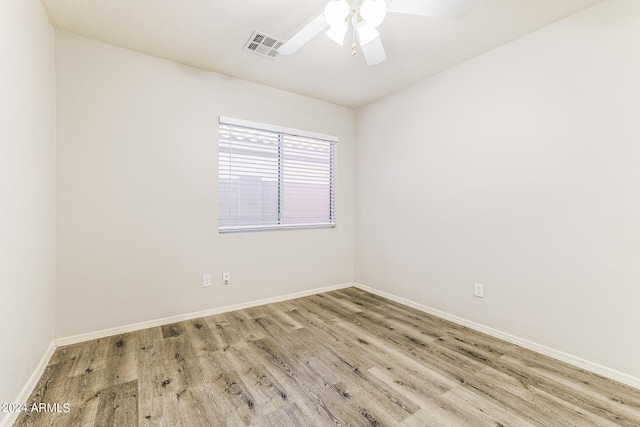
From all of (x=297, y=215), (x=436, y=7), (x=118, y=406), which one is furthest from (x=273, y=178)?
(x=118, y=406)

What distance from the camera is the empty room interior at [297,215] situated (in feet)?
5.32

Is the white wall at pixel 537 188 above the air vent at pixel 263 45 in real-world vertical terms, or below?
below

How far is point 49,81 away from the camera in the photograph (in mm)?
2086

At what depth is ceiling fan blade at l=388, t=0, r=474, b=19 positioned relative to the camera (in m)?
1.46

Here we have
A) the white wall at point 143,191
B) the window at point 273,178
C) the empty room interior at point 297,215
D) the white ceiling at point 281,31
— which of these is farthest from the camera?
the window at point 273,178

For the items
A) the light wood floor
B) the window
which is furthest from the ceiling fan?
the light wood floor

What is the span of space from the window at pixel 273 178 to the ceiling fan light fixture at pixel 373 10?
73.7 inches

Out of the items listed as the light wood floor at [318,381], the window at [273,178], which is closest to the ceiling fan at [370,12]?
the window at [273,178]

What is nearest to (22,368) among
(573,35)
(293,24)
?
(293,24)

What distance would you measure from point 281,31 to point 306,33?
52cm

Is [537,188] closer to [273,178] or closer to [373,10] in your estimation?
[373,10]

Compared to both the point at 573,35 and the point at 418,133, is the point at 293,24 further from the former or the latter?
the point at 573,35

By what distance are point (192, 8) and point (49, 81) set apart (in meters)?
1.22

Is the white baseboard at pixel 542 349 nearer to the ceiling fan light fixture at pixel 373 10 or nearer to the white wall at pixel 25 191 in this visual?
the ceiling fan light fixture at pixel 373 10
